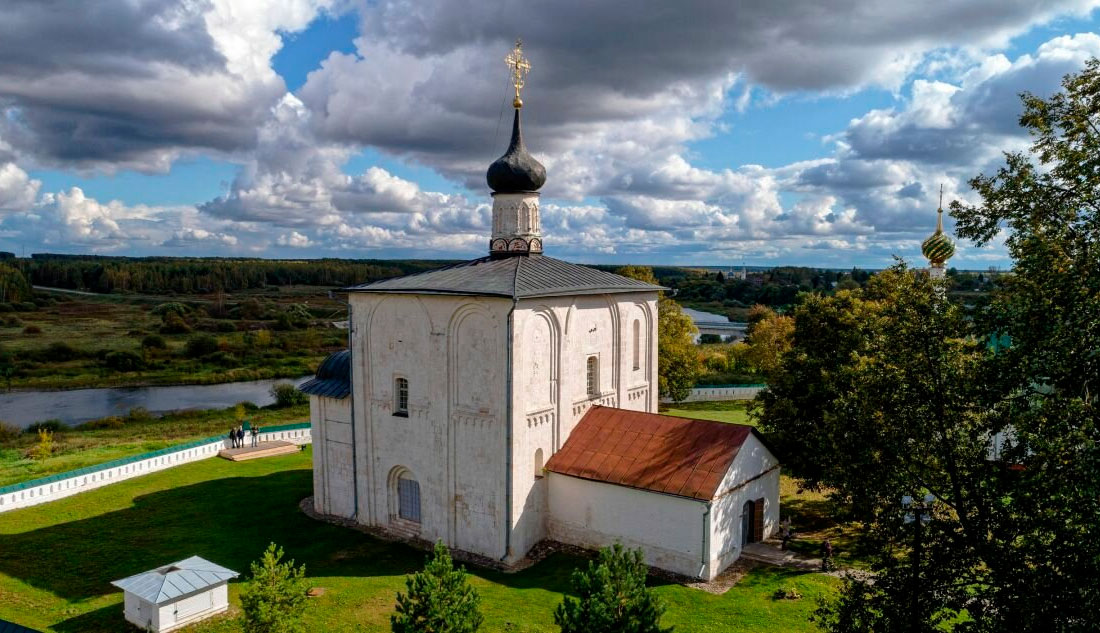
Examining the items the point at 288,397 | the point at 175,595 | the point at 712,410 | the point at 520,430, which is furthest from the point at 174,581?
the point at 288,397

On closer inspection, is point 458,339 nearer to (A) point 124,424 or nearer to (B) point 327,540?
(B) point 327,540

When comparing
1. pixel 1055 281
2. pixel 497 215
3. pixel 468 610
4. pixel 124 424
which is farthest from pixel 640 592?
pixel 124 424

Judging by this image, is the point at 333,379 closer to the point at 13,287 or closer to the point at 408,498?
the point at 408,498

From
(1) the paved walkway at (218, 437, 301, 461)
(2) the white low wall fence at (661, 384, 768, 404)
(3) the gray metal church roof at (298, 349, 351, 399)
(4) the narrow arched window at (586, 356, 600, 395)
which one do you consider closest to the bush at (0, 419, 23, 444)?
(1) the paved walkway at (218, 437, 301, 461)

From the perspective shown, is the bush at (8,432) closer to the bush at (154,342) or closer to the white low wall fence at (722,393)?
the bush at (154,342)

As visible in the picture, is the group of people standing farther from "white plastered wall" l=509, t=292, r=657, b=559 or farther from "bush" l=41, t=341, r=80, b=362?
"bush" l=41, t=341, r=80, b=362

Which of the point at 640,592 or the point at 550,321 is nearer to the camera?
the point at 640,592
